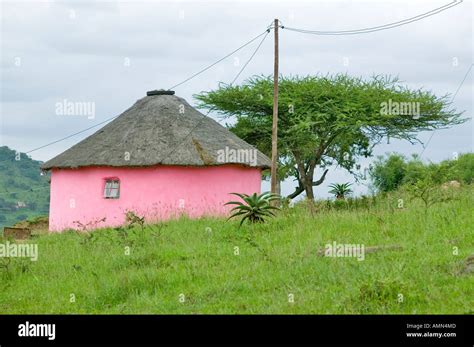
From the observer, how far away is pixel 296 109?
37281mm

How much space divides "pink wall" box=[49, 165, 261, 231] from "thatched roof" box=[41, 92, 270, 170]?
16.6 inches

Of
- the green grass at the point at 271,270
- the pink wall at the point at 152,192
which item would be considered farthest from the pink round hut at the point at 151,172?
the green grass at the point at 271,270

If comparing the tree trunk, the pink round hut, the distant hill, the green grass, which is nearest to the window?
the pink round hut

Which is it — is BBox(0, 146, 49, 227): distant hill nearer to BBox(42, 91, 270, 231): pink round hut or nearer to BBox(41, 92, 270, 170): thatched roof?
BBox(41, 92, 270, 170): thatched roof

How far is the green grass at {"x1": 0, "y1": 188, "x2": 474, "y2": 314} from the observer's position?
376 inches

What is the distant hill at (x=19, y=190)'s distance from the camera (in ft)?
239

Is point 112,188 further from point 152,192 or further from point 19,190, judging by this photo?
point 19,190

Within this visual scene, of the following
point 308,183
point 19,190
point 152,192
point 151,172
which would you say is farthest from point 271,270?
point 19,190

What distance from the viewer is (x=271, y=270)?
38.2 ft

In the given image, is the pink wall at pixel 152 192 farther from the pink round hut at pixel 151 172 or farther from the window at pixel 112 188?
the window at pixel 112 188

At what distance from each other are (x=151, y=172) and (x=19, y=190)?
185 ft

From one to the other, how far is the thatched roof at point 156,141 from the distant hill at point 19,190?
42.5m
